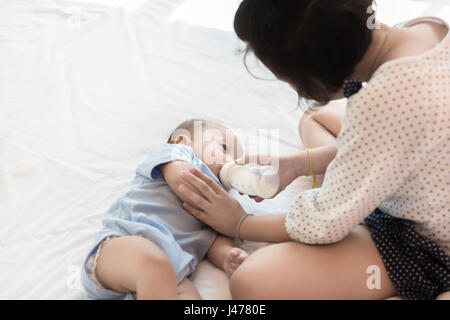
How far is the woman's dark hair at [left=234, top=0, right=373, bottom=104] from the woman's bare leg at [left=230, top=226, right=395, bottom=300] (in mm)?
315

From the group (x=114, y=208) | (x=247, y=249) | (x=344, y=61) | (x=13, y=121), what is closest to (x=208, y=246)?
→ (x=247, y=249)

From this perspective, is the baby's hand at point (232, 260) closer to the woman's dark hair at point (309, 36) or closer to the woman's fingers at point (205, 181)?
the woman's fingers at point (205, 181)

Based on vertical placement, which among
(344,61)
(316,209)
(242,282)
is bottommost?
(242,282)

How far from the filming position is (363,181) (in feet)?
2.63

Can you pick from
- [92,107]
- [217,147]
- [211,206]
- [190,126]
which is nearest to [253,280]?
[211,206]

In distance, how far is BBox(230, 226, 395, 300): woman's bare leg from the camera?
87 cm

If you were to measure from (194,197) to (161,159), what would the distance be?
4.9 inches

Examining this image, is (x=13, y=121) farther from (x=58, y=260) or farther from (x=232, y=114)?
(x=232, y=114)

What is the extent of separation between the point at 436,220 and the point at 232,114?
74cm

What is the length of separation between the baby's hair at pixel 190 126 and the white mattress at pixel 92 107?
2.5 inches

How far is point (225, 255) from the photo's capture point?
1.01m

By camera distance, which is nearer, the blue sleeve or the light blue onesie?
the light blue onesie

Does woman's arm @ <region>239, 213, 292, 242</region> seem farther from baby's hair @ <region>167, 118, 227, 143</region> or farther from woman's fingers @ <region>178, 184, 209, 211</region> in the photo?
baby's hair @ <region>167, 118, 227, 143</region>

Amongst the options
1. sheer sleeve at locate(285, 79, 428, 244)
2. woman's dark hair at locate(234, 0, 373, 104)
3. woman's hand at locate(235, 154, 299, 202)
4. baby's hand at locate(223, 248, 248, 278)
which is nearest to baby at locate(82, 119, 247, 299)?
baby's hand at locate(223, 248, 248, 278)
